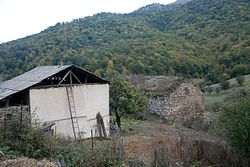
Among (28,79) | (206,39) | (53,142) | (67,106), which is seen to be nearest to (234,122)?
(53,142)

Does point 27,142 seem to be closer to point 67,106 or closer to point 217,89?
point 67,106

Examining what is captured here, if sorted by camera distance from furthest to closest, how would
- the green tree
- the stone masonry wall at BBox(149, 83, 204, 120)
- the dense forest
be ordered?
the dense forest → the stone masonry wall at BBox(149, 83, 204, 120) → the green tree

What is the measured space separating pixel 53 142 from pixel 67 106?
5970 mm

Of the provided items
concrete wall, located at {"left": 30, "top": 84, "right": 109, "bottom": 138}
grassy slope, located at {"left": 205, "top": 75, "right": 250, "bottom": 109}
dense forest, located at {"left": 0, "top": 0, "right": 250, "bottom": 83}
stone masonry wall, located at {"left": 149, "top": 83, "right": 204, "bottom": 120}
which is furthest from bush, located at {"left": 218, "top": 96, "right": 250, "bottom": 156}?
dense forest, located at {"left": 0, "top": 0, "right": 250, "bottom": 83}

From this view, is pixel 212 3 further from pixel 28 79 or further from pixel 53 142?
pixel 53 142

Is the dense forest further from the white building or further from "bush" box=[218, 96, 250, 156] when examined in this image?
"bush" box=[218, 96, 250, 156]

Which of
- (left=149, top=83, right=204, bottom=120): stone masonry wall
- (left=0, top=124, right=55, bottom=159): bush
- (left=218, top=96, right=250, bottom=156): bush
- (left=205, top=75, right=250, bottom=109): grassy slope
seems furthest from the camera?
(left=205, top=75, right=250, bottom=109): grassy slope

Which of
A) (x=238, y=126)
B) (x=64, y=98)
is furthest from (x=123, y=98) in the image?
(x=238, y=126)

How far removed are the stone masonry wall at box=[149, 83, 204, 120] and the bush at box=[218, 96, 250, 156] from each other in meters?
11.6

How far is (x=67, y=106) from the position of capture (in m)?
16.5

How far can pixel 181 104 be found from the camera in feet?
81.9

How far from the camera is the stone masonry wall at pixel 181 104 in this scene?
2425 cm

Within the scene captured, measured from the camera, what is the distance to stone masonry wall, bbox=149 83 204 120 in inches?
955

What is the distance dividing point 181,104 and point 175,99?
80 centimetres
